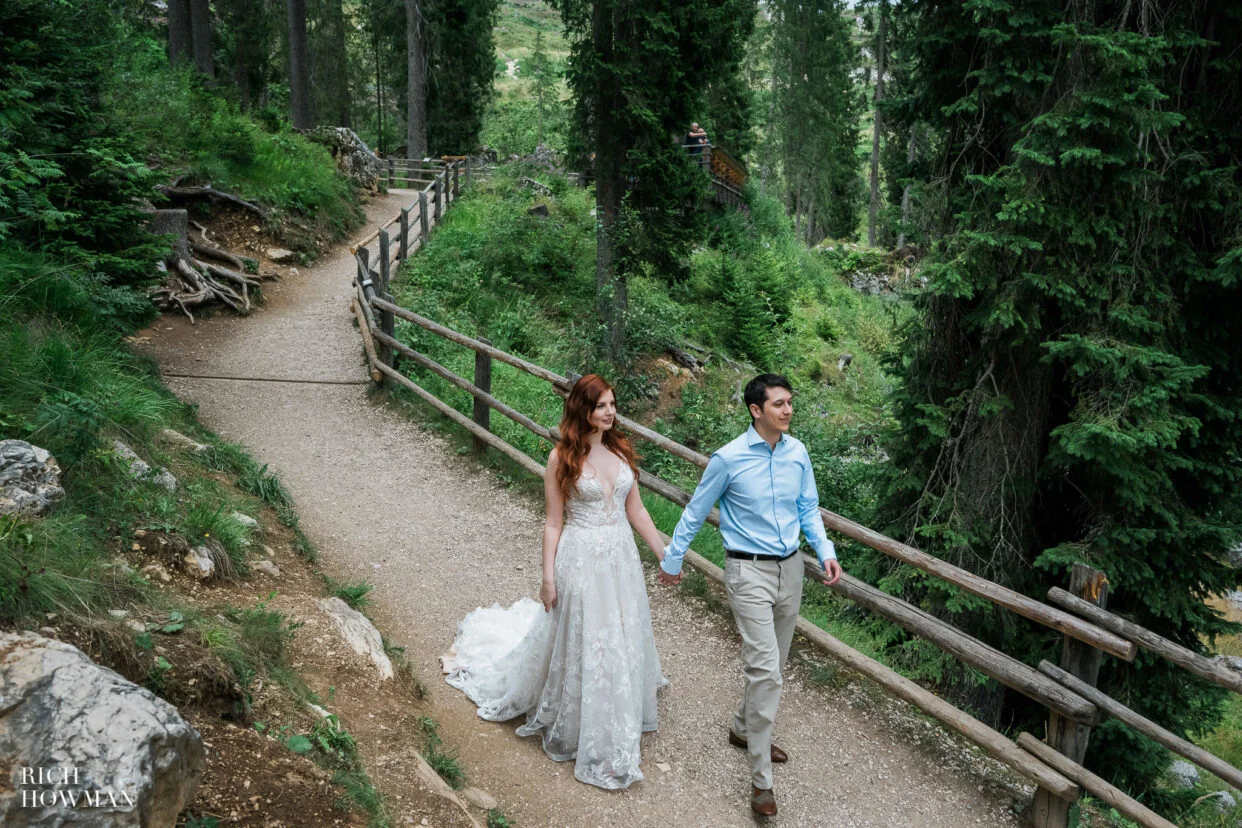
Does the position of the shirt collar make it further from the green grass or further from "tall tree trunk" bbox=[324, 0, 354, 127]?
"tall tree trunk" bbox=[324, 0, 354, 127]

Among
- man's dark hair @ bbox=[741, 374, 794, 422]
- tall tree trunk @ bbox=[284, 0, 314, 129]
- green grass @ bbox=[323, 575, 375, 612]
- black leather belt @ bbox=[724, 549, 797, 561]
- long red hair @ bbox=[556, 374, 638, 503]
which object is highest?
tall tree trunk @ bbox=[284, 0, 314, 129]

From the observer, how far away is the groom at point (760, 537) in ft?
13.9

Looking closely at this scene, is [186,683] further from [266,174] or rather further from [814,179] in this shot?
[814,179]

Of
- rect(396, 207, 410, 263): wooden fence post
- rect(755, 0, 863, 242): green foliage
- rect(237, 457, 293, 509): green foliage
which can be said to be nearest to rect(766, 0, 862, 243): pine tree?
rect(755, 0, 863, 242): green foliage

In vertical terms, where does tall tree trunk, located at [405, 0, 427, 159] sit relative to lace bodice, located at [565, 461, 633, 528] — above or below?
above

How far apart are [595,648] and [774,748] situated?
1.27 m

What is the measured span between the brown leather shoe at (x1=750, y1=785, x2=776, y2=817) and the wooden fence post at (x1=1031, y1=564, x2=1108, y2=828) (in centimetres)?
141

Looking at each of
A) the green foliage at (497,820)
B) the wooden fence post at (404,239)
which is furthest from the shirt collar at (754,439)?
the wooden fence post at (404,239)

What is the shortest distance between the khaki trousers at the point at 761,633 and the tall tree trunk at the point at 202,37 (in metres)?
23.3

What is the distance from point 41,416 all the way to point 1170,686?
26.7 ft

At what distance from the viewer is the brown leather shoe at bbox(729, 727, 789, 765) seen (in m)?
4.80

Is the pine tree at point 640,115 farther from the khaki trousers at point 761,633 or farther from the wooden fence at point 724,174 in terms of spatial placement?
the wooden fence at point 724,174

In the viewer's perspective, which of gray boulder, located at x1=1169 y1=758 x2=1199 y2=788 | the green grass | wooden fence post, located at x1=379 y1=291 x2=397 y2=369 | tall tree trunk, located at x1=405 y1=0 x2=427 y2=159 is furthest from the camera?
tall tree trunk, located at x1=405 y1=0 x2=427 y2=159

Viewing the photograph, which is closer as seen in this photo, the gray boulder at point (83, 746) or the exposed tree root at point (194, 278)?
the gray boulder at point (83, 746)
